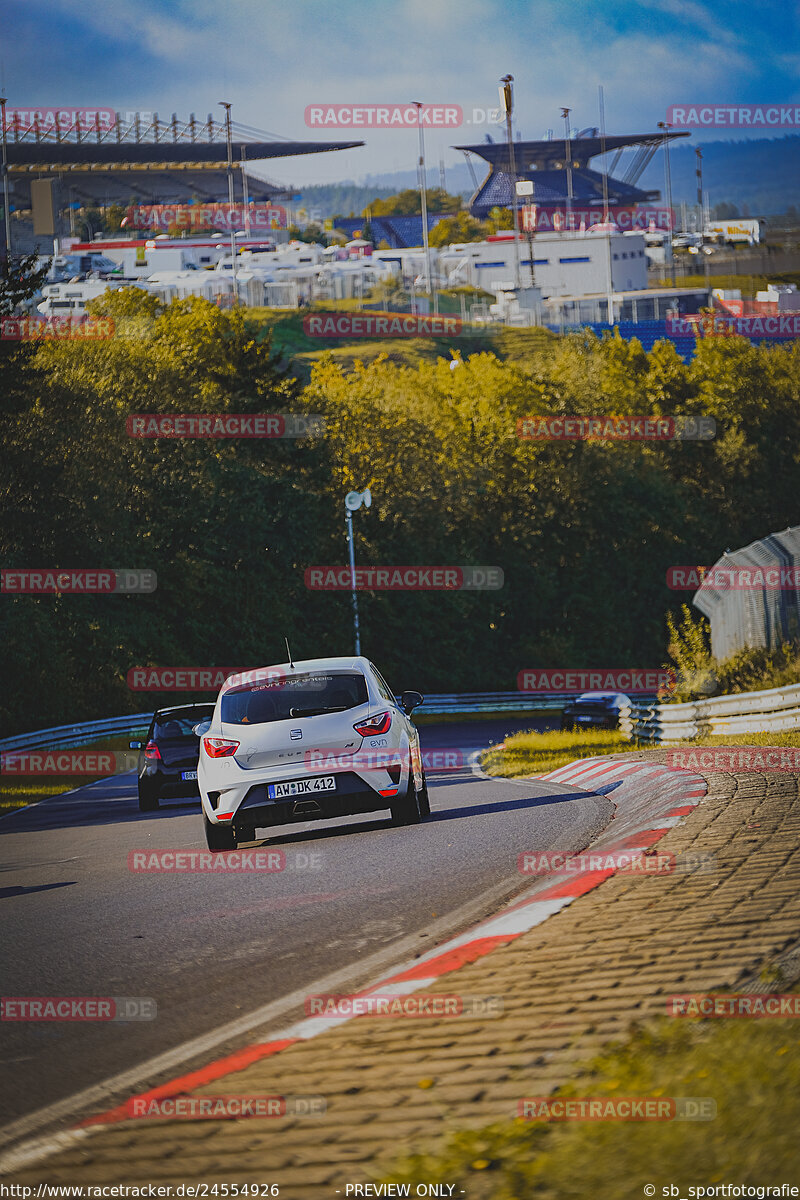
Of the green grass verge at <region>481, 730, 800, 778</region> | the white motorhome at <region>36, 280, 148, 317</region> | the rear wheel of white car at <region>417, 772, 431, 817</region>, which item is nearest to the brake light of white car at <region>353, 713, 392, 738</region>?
the rear wheel of white car at <region>417, 772, 431, 817</region>

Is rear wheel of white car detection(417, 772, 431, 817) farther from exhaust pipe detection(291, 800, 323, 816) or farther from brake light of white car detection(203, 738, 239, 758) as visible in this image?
brake light of white car detection(203, 738, 239, 758)

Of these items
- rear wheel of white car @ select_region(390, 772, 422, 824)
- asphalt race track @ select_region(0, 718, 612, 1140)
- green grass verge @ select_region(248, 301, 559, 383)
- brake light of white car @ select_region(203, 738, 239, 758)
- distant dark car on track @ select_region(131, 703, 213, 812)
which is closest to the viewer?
asphalt race track @ select_region(0, 718, 612, 1140)

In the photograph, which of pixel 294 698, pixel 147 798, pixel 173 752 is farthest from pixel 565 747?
pixel 294 698

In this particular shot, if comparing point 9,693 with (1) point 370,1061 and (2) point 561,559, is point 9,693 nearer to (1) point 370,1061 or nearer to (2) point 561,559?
(2) point 561,559

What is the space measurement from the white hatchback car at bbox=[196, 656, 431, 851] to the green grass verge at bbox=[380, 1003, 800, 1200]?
300 inches

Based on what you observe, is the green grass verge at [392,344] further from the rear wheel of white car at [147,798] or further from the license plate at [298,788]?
the license plate at [298,788]

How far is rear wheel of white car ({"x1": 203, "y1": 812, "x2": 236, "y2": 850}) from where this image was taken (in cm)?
1340

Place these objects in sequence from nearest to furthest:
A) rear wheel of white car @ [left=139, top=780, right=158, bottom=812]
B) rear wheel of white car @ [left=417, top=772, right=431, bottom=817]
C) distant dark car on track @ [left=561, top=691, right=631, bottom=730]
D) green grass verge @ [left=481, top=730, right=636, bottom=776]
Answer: rear wheel of white car @ [left=417, top=772, right=431, bottom=817] → rear wheel of white car @ [left=139, top=780, right=158, bottom=812] → green grass verge @ [left=481, top=730, right=636, bottom=776] → distant dark car on track @ [left=561, top=691, right=631, bottom=730]

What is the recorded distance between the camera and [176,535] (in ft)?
200

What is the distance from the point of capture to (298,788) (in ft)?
43.0

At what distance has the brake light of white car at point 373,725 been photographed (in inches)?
526

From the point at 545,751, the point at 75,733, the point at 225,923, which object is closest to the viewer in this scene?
the point at 225,923

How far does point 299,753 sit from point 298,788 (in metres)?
0.30

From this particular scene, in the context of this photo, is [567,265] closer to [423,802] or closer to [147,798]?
[147,798]
